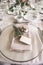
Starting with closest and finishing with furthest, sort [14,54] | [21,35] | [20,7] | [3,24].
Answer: [14,54] < [21,35] < [3,24] < [20,7]

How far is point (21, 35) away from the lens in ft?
3.43

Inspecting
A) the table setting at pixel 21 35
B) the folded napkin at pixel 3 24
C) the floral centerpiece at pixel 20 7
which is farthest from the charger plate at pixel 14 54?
the floral centerpiece at pixel 20 7

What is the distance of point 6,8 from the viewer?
1.69 meters

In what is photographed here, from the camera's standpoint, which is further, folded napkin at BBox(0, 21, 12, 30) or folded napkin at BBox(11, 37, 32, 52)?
folded napkin at BBox(0, 21, 12, 30)

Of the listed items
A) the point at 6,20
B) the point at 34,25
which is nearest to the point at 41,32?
the point at 34,25

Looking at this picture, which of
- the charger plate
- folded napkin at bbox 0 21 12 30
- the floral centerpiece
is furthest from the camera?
the floral centerpiece

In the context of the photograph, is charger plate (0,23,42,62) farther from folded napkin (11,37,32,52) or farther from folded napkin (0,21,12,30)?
folded napkin (0,21,12,30)

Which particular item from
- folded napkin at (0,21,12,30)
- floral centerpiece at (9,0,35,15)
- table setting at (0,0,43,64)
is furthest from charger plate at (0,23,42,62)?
floral centerpiece at (9,0,35,15)

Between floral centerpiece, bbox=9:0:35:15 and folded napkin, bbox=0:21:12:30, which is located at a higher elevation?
floral centerpiece, bbox=9:0:35:15

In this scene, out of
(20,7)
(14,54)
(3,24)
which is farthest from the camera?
(20,7)

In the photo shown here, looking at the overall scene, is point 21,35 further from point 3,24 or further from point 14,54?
point 3,24

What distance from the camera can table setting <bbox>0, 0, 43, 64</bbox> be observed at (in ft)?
2.98

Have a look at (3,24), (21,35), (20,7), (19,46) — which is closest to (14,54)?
(19,46)

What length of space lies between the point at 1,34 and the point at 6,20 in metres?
0.33
